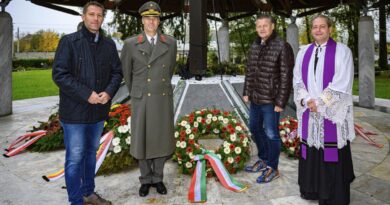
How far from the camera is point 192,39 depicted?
18.3 ft

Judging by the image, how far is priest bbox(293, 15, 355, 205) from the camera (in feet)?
10.3

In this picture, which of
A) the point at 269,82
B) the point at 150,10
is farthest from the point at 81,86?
the point at 269,82

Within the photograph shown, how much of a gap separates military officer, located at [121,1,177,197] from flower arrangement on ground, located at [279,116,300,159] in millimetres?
2081

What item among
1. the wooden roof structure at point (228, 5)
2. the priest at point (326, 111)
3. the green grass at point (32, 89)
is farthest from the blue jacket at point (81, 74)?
the green grass at point (32, 89)

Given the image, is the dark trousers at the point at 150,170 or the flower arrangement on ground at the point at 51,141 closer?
the dark trousers at the point at 150,170

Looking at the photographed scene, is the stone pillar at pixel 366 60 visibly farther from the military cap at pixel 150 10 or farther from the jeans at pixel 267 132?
the military cap at pixel 150 10

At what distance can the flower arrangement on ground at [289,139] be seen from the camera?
4.94m

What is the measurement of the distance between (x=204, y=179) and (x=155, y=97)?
116cm

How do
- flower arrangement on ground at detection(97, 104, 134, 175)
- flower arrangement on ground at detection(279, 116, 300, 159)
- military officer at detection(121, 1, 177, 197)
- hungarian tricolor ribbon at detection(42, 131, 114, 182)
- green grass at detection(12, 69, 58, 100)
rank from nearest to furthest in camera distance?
military officer at detection(121, 1, 177, 197) < hungarian tricolor ribbon at detection(42, 131, 114, 182) < flower arrangement on ground at detection(97, 104, 134, 175) < flower arrangement on ground at detection(279, 116, 300, 159) < green grass at detection(12, 69, 58, 100)

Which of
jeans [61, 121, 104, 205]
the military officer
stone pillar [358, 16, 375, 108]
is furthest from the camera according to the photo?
stone pillar [358, 16, 375, 108]

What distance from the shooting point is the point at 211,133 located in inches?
187

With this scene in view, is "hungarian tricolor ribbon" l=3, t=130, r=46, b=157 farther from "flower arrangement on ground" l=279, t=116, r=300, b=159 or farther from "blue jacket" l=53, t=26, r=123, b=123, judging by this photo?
"flower arrangement on ground" l=279, t=116, r=300, b=159

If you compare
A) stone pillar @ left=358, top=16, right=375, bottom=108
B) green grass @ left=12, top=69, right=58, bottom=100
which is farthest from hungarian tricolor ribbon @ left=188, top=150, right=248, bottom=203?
green grass @ left=12, top=69, right=58, bottom=100

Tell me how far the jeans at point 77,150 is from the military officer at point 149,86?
1.46 feet
